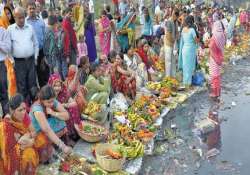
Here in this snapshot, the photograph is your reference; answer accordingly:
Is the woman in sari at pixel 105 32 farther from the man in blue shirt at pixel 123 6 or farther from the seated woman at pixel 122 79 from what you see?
the man in blue shirt at pixel 123 6

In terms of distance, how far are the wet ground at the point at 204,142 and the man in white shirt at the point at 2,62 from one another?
266cm

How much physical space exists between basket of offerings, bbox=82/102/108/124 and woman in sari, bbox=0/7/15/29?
2042mm

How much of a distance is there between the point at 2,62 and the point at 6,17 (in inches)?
44.1

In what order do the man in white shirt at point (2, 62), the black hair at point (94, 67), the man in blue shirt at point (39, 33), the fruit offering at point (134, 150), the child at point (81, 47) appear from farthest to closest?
the child at point (81, 47) → the man in blue shirt at point (39, 33) → the black hair at point (94, 67) → the man in white shirt at point (2, 62) → the fruit offering at point (134, 150)

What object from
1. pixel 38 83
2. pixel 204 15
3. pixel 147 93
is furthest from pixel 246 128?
pixel 204 15

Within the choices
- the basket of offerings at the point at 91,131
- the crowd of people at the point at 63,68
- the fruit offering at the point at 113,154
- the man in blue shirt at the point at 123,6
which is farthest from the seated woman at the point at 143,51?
the man in blue shirt at the point at 123,6

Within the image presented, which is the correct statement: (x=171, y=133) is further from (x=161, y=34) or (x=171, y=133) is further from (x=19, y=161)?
(x=161, y=34)

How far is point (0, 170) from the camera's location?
245 inches

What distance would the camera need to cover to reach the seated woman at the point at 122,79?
10484 millimetres

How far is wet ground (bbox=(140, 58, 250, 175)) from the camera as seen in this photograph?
8015mm

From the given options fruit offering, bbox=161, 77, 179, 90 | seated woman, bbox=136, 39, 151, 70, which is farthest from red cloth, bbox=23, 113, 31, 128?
fruit offering, bbox=161, 77, 179, 90

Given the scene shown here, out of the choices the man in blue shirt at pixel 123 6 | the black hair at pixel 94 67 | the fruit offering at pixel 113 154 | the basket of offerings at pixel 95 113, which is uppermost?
the man in blue shirt at pixel 123 6

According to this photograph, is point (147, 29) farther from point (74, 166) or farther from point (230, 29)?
point (74, 166)

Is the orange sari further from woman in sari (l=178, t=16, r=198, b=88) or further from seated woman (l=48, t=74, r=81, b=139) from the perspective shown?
woman in sari (l=178, t=16, r=198, b=88)
